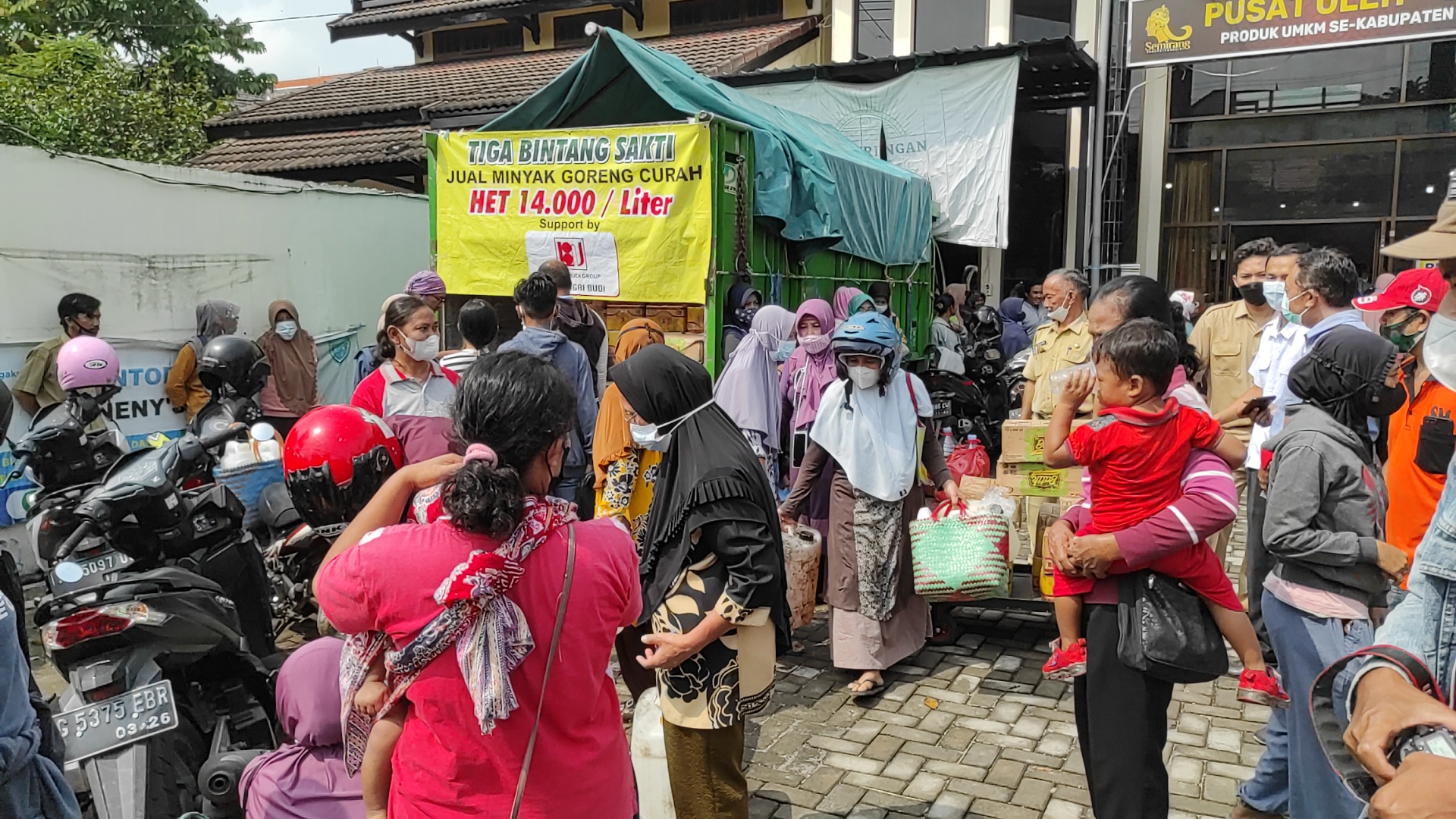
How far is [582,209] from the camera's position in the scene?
7000 millimetres

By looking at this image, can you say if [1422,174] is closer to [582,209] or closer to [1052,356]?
[1052,356]

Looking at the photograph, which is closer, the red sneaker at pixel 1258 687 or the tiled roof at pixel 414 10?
the red sneaker at pixel 1258 687

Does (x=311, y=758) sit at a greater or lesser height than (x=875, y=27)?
lesser

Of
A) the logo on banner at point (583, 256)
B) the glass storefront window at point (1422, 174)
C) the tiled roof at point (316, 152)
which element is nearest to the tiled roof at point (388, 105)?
the tiled roof at point (316, 152)

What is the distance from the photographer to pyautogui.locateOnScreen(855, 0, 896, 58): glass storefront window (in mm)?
14680

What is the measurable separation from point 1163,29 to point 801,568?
8.98 meters

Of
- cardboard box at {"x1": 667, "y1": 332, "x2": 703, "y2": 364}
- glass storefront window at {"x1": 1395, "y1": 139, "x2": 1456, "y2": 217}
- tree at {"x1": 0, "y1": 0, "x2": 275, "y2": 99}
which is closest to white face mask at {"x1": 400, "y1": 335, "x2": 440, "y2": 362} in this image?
cardboard box at {"x1": 667, "y1": 332, "x2": 703, "y2": 364}

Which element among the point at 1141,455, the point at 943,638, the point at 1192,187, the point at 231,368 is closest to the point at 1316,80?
the point at 1192,187

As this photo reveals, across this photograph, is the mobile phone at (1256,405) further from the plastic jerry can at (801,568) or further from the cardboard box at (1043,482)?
the plastic jerry can at (801,568)

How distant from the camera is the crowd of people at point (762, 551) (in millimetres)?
1688

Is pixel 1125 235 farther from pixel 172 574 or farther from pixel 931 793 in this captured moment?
pixel 172 574

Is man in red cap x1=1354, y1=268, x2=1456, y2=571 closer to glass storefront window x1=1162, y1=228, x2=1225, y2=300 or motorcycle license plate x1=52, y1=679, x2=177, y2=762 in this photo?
motorcycle license plate x1=52, y1=679, x2=177, y2=762

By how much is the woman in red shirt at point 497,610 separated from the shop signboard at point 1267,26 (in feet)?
35.4

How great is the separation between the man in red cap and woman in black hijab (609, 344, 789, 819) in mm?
1906
